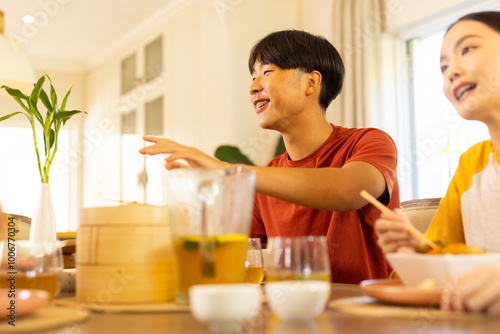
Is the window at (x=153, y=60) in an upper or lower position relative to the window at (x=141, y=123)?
upper

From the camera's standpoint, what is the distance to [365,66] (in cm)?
380

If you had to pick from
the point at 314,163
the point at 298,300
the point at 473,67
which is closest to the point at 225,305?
the point at 298,300

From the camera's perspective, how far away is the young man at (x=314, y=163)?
4.15 ft

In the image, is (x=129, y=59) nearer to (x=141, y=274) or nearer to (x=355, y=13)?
(x=355, y=13)

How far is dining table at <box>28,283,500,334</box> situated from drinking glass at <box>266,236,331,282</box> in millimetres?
52

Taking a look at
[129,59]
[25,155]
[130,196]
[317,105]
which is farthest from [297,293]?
[25,155]

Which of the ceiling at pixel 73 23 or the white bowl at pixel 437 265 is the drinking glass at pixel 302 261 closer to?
the white bowl at pixel 437 265

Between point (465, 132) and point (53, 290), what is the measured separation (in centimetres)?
300

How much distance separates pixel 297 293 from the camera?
67 centimetres

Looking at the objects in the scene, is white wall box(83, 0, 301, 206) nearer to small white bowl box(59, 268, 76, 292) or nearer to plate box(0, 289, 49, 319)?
small white bowl box(59, 268, 76, 292)

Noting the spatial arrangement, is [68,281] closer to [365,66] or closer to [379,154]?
[379,154]

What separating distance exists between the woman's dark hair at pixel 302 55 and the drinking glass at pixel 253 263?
94 centimetres

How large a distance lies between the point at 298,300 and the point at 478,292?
219mm

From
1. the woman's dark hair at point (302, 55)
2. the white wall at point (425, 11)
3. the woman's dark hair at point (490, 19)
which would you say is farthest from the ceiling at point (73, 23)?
the woman's dark hair at point (490, 19)
